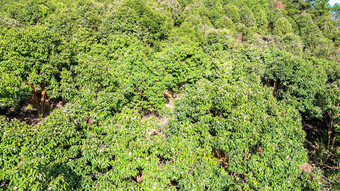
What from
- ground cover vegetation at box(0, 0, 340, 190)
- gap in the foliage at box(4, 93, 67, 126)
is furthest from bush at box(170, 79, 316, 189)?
gap in the foliage at box(4, 93, 67, 126)

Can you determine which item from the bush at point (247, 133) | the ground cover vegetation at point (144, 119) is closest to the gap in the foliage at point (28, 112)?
the ground cover vegetation at point (144, 119)

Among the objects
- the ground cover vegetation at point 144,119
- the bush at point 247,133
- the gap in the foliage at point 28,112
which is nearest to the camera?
the ground cover vegetation at point 144,119

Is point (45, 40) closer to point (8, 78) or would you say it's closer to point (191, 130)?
point (8, 78)

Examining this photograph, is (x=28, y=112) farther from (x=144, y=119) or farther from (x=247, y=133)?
(x=247, y=133)

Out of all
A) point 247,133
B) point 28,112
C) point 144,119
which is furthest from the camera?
point 28,112

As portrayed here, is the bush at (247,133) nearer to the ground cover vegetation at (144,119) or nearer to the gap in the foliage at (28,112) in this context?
the ground cover vegetation at (144,119)

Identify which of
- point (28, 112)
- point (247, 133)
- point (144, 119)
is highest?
→ point (247, 133)

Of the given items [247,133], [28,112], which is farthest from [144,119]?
[28,112]

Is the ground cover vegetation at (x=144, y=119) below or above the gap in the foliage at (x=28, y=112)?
above
